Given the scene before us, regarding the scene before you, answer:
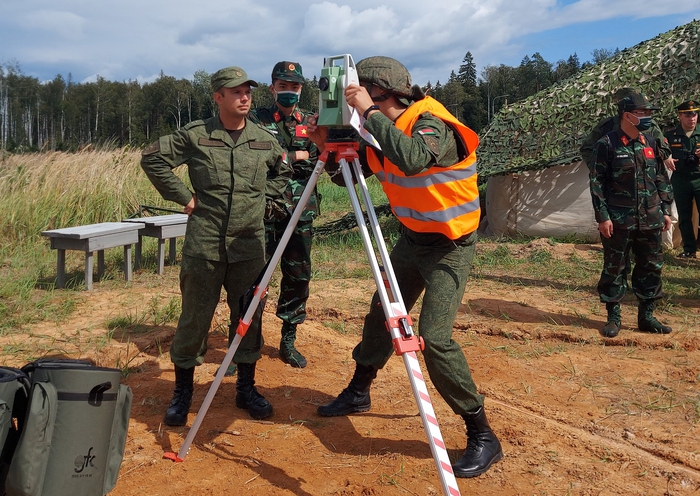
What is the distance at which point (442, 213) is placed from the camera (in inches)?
122

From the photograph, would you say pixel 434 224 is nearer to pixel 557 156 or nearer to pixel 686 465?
pixel 686 465

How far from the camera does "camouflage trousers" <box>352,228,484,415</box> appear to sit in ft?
10.3

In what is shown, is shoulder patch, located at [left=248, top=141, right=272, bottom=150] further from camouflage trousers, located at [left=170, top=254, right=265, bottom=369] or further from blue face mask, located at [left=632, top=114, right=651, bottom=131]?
blue face mask, located at [left=632, top=114, right=651, bottom=131]

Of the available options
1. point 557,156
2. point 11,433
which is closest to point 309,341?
point 11,433

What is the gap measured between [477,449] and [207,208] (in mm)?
1954

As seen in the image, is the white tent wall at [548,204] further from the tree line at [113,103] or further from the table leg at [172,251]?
the tree line at [113,103]

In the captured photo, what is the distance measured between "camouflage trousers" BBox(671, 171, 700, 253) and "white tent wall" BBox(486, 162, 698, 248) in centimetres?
49

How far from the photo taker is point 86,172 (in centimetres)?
1025

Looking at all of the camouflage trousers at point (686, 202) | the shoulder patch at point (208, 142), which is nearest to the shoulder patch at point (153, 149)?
the shoulder patch at point (208, 142)

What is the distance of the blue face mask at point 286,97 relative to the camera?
4.85 metres

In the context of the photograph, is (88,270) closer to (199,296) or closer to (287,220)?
(287,220)

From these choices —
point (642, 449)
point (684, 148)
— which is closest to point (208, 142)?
point (642, 449)

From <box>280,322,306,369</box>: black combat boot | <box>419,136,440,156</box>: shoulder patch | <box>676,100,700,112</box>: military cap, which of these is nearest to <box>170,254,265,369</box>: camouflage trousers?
<box>280,322,306,369</box>: black combat boot

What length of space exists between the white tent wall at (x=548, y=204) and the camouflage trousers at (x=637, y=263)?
4155mm
